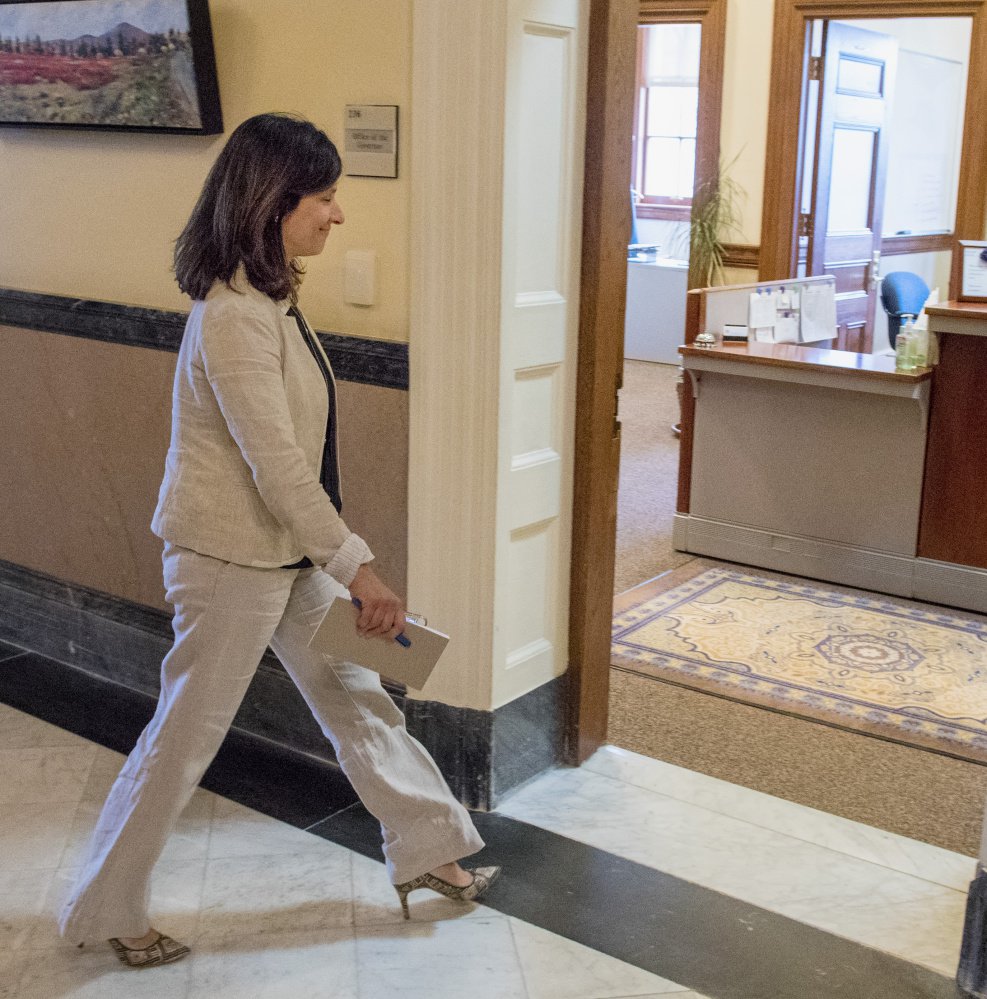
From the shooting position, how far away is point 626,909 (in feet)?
8.82

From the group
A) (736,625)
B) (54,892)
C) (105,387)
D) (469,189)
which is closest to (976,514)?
(736,625)

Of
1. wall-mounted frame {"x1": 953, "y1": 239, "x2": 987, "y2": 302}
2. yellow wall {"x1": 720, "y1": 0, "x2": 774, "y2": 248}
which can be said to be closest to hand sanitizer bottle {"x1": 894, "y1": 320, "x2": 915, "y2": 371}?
wall-mounted frame {"x1": 953, "y1": 239, "x2": 987, "y2": 302}

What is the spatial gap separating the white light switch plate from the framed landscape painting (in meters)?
0.54

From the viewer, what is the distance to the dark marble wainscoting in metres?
3.10

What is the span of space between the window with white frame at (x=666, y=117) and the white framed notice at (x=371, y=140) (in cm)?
879

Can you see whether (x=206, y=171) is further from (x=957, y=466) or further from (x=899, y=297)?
(x=899, y=297)

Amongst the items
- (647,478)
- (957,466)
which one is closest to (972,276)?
(957,466)

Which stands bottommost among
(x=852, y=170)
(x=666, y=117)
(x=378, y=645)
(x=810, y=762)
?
(x=810, y=762)

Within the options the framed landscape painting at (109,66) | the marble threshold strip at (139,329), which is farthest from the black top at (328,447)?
the framed landscape painting at (109,66)

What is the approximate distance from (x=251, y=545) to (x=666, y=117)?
10.1 m

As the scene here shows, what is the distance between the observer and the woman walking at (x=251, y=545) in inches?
85.0

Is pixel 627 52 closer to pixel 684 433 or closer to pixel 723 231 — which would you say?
pixel 684 433

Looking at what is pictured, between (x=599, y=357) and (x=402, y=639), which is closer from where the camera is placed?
(x=402, y=639)

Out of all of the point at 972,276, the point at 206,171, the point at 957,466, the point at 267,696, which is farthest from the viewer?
the point at 972,276
